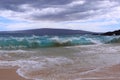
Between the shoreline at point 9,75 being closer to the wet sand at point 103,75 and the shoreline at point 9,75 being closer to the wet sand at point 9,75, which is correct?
the wet sand at point 9,75

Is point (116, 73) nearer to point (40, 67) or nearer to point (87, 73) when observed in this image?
point (87, 73)

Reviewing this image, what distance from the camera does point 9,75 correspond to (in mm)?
7004

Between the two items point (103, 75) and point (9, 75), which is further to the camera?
point (9, 75)

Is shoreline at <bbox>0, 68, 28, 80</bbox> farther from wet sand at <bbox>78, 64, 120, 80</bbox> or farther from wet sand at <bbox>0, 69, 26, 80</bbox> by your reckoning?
wet sand at <bbox>78, 64, 120, 80</bbox>

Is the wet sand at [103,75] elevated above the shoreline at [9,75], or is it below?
below

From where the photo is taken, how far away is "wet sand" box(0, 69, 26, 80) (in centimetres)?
663

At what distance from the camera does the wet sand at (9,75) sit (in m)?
6.63

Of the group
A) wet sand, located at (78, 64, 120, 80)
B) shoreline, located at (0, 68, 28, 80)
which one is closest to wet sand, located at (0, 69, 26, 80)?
shoreline, located at (0, 68, 28, 80)

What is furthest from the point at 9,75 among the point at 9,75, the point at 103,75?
the point at 103,75

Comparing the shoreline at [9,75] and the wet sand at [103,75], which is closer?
the wet sand at [103,75]

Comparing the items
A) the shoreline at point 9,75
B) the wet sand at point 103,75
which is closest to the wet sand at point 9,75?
the shoreline at point 9,75

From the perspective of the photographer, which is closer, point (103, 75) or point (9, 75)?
point (103, 75)

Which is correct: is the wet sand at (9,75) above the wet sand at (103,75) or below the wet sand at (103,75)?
above

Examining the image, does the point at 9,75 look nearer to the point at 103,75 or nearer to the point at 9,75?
the point at 9,75
